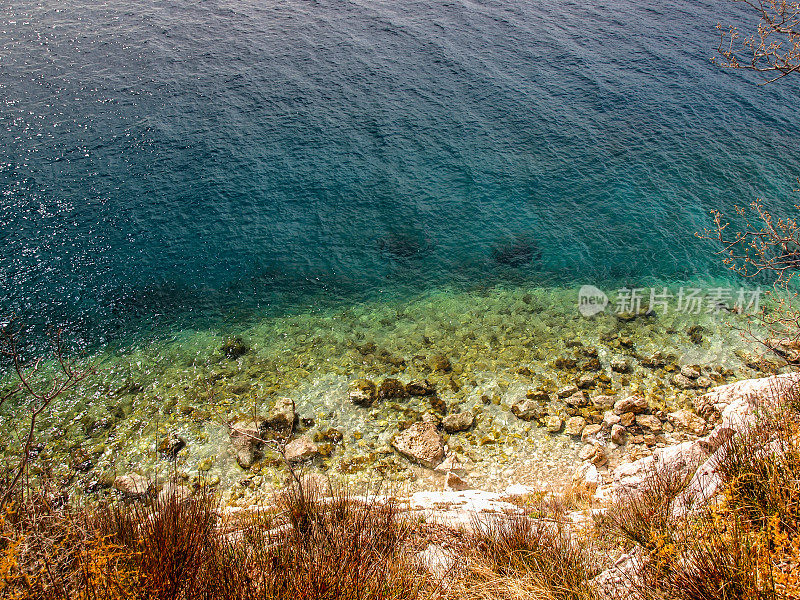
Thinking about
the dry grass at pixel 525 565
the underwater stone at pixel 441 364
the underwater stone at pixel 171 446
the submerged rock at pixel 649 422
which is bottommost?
the underwater stone at pixel 171 446

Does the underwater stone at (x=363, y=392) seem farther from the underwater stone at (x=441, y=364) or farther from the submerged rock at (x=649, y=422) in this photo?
the submerged rock at (x=649, y=422)

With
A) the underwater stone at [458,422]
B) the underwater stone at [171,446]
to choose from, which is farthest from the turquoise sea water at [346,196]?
the underwater stone at [458,422]

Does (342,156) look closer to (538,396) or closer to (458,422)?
(538,396)

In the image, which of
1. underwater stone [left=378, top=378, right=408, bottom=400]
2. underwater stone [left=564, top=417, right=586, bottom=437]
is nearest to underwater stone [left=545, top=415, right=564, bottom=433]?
underwater stone [left=564, top=417, right=586, bottom=437]

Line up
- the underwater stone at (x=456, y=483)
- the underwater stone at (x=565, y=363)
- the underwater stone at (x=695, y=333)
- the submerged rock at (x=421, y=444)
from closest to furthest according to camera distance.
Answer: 1. the underwater stone at (x=456, y=483)
2. the submerged rock at (x=421, y=444)
3. the underwater stone at (x=565, y=363)
4. the underwater stone at (x=695, y=333)

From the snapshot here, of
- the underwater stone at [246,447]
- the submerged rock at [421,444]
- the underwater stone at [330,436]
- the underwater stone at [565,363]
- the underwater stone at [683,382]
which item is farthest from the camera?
the underwater stone at [565,363]

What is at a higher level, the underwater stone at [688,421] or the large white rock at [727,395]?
the large white rock at [727,395]
